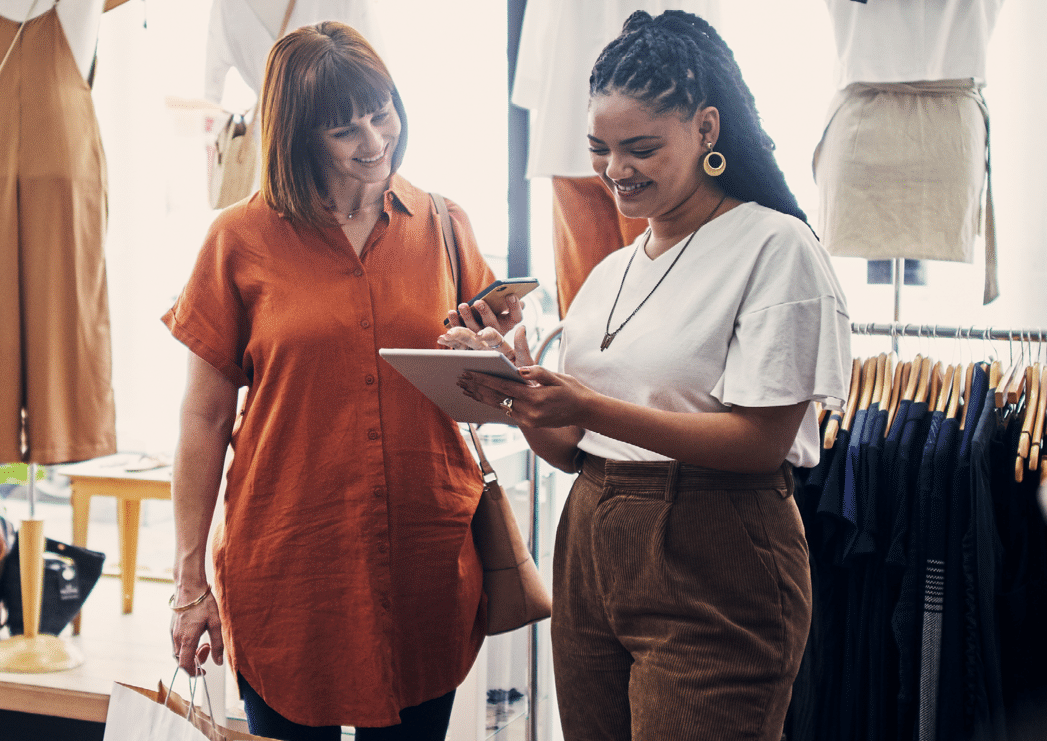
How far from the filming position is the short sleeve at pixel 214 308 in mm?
1299

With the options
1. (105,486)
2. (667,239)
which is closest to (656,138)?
(667,239)

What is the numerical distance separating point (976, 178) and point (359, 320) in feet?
5.23

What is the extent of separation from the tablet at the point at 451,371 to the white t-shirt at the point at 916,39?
140 centimetres

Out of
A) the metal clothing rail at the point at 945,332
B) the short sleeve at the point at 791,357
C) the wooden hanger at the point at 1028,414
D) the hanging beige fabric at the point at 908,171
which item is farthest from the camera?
the hanging beige fabric at the point at 908,171

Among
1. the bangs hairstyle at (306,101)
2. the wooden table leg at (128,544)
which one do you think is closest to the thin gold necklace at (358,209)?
the bangs hairstyle at (306,101)

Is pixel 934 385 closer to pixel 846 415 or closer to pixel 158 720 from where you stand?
pixel 846 415

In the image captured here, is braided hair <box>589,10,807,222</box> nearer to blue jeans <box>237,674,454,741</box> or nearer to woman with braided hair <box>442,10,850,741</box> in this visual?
woman with braided hair <box>442,10,850,741</box>

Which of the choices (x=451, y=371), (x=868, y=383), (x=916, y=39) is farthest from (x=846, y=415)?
(x=451, y=371)

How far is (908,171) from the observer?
2.08 metres

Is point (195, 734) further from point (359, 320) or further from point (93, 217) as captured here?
point (93, 217)

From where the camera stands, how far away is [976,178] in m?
2.07

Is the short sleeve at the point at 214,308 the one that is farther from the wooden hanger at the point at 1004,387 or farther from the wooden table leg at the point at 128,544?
the wooden table leg at the point at 128,544

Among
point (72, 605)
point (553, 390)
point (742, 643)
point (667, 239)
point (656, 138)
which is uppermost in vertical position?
point (656, 138)

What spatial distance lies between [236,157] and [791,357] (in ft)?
6.28
